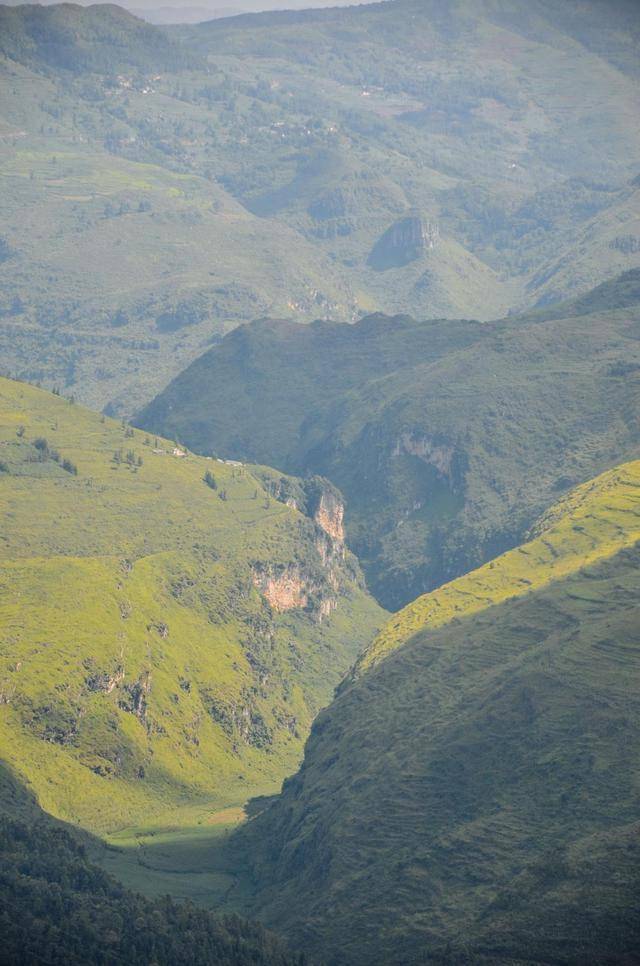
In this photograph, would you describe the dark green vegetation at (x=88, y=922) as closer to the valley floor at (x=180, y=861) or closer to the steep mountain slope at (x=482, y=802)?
the steep mountain slope at (x=482, y=802)

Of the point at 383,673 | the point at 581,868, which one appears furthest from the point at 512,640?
the point at 581,868

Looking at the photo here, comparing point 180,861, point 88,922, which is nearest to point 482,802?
point 88,922

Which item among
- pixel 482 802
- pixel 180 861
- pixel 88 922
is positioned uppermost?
pixel 482 802

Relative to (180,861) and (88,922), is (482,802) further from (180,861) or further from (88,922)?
(180,861)

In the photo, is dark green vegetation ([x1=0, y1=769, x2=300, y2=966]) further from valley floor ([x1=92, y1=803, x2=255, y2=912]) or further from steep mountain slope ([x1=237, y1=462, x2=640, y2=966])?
valley floor ([x1=92, y1=803, x2=255, y2=912])

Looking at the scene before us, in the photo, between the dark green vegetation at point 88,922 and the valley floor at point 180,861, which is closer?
the dark green vegetation at point 88,922

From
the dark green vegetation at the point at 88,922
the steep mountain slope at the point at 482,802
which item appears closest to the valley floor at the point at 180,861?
the steep mountain slope at the point at 482,802
